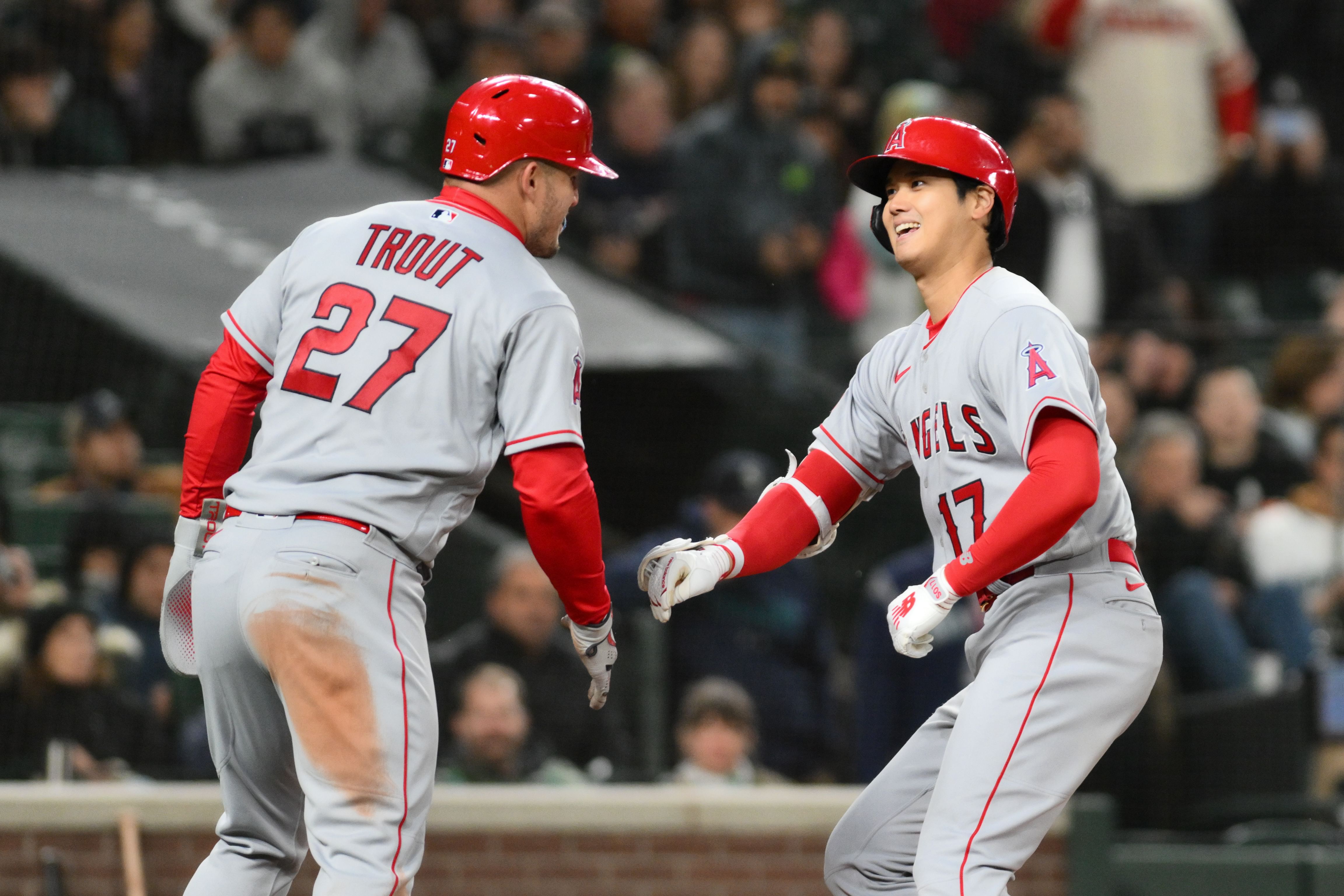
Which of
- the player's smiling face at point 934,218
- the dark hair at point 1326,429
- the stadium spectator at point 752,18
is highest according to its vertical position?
the stadium spectator at point 752,18

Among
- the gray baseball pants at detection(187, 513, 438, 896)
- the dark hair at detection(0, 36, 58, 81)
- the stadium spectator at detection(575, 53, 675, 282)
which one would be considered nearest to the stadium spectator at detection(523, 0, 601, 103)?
the stadium spectator at detection(575, 53, 675, 282)

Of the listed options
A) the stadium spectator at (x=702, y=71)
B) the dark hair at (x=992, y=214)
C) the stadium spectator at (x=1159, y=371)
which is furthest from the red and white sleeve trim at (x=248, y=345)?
the stadium spectator at (x=702, y=71)

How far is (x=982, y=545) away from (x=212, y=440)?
1.55m

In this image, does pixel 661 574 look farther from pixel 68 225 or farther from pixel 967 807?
pixel 68 225

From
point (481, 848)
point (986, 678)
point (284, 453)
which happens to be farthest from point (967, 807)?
point (481, 848)

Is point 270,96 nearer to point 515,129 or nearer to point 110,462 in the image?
point 110,462

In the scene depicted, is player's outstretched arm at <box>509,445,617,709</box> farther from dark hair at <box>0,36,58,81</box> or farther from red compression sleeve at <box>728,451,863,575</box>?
dark hair at <box>0,36,58,81</box>

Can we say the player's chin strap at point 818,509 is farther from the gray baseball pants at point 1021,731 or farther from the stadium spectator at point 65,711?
the stadium spectator at point 65,711

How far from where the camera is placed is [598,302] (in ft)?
25.9

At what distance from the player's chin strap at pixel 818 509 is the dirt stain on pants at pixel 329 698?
1025 mm

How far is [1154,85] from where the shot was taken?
8.86 m

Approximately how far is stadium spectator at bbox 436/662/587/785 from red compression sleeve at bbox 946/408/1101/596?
2.62m

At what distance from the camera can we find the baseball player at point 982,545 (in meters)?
3.34

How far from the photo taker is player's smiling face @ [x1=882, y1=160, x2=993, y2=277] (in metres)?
3.66
